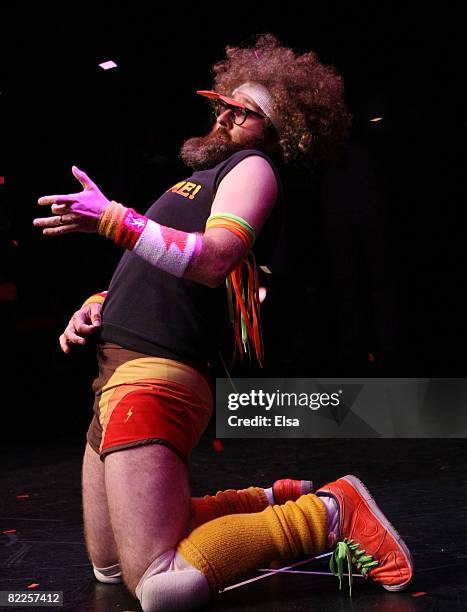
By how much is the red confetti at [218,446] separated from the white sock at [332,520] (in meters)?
1.69

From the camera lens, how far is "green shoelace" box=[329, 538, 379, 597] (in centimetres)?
179

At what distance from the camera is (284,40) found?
4.06 metres

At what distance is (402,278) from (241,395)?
1.22 m

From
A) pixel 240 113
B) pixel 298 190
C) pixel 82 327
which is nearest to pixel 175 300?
pixel 82 327

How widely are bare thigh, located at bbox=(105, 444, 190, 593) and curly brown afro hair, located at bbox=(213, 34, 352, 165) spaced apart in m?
0.70

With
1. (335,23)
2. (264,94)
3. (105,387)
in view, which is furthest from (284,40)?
(105,387)

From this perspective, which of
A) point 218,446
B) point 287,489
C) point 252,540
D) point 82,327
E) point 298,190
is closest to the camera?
point 252,540

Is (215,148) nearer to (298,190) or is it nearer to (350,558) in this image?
(350,558)

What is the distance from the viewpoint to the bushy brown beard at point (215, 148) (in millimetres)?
1919

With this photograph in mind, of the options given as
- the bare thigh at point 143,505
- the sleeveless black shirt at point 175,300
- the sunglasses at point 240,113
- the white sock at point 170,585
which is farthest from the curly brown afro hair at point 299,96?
the white sock at point 170,585

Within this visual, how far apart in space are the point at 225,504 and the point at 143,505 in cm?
31

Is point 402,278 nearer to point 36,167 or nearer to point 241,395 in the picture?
point 241,395

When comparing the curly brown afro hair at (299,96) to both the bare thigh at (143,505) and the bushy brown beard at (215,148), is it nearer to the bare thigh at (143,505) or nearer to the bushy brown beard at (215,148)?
the bushy brown beard at (215,148)

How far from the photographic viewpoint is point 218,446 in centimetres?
360
